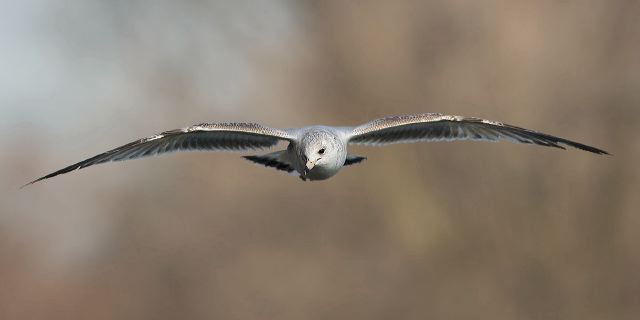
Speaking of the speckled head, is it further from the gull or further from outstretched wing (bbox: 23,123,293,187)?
outstretched wing (bbox: 23,123,293,187)

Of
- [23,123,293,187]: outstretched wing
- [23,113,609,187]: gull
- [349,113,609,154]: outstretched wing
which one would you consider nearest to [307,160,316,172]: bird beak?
[23,113,609,187]: gull

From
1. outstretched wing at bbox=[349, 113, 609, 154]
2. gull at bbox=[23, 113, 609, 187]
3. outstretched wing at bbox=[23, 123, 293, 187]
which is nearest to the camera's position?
gull at bbox=[23, 113, 609, 187]

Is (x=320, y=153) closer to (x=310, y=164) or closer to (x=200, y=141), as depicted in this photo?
(x=310, y=164)

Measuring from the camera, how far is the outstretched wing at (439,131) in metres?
6.10

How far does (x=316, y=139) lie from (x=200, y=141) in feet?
4.94

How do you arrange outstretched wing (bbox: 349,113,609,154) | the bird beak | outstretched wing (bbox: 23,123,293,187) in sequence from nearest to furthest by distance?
the bird beak < outstretched wing (bbox: 23,123,293,187) < outstretched wing (bbox: 349,113,609,154)

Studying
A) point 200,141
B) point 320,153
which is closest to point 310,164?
point 320,153

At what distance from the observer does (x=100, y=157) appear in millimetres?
5734

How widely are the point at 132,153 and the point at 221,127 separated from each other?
0.86 meters

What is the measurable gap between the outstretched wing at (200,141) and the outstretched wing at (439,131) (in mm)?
845

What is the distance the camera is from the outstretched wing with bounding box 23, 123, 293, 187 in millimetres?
5805

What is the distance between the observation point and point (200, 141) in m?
6.46

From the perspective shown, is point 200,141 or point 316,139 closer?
point 316,139

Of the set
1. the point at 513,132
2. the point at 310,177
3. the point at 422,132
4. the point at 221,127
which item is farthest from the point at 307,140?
the point at 513,132
